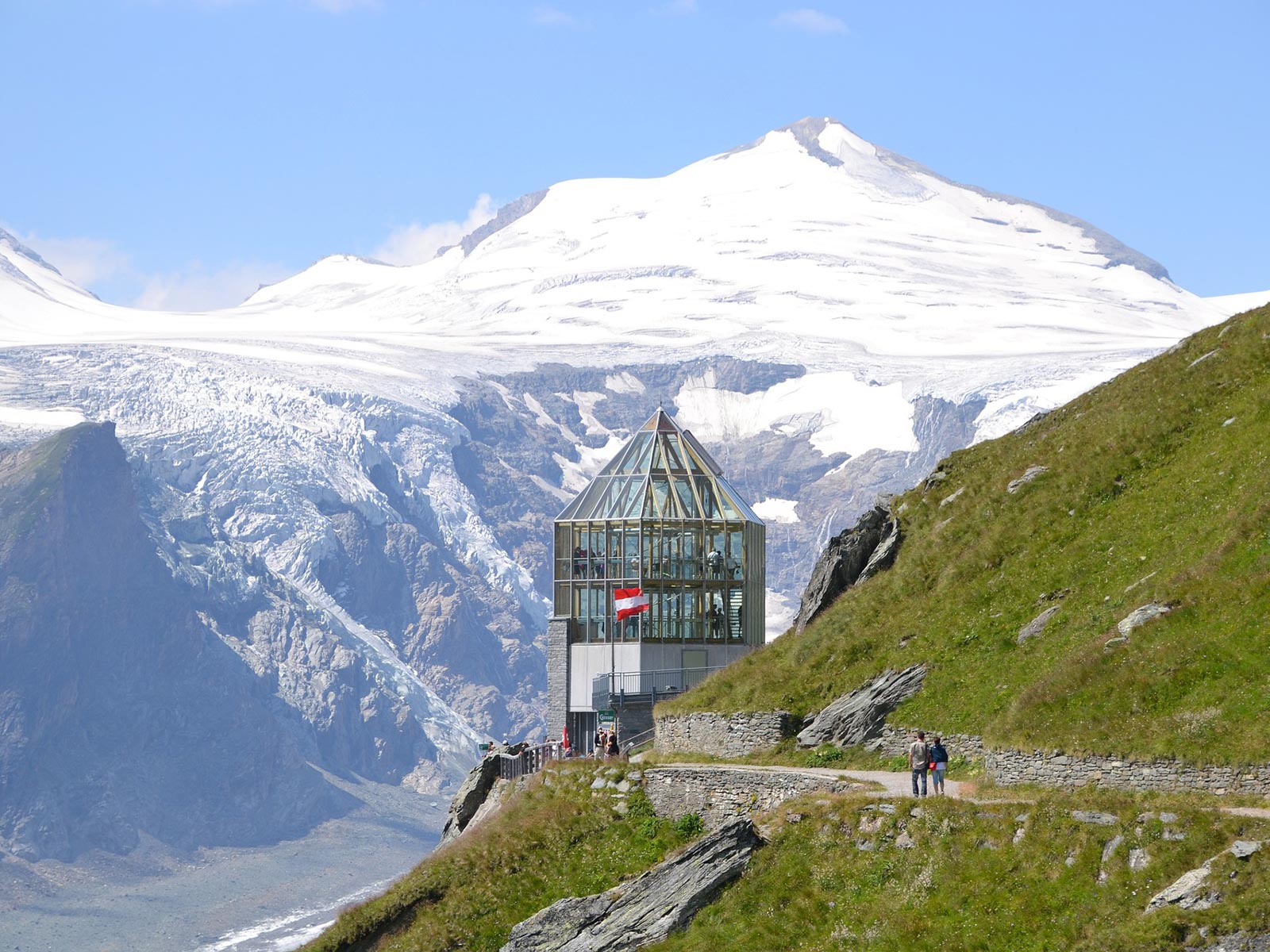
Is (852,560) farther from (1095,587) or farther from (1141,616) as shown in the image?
(1141,616)

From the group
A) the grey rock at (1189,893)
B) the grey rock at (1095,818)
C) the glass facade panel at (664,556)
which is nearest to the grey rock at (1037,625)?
the grey rock at (1095,818)

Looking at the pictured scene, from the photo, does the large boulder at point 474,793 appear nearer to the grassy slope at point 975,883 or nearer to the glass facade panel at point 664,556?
the glass facade panel at point 664,556

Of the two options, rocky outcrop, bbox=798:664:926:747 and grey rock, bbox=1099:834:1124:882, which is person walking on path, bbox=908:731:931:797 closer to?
grey rock, bbox=1099:834:1124:882

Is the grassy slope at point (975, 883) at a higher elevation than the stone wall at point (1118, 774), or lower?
lower

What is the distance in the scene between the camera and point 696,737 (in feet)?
193

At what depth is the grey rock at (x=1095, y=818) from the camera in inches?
1447

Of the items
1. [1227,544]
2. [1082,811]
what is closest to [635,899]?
[1082,811]

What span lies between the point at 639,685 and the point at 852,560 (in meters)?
19.3

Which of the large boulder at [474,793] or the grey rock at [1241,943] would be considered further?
the large boulder at [474,793]

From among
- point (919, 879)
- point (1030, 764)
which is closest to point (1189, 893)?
point (919, 879)

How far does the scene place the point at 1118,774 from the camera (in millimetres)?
40188

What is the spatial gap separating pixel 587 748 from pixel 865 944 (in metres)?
46.4

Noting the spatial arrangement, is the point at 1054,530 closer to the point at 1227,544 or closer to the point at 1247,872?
the point at 1227,544

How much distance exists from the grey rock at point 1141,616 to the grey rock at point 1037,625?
487 cm
